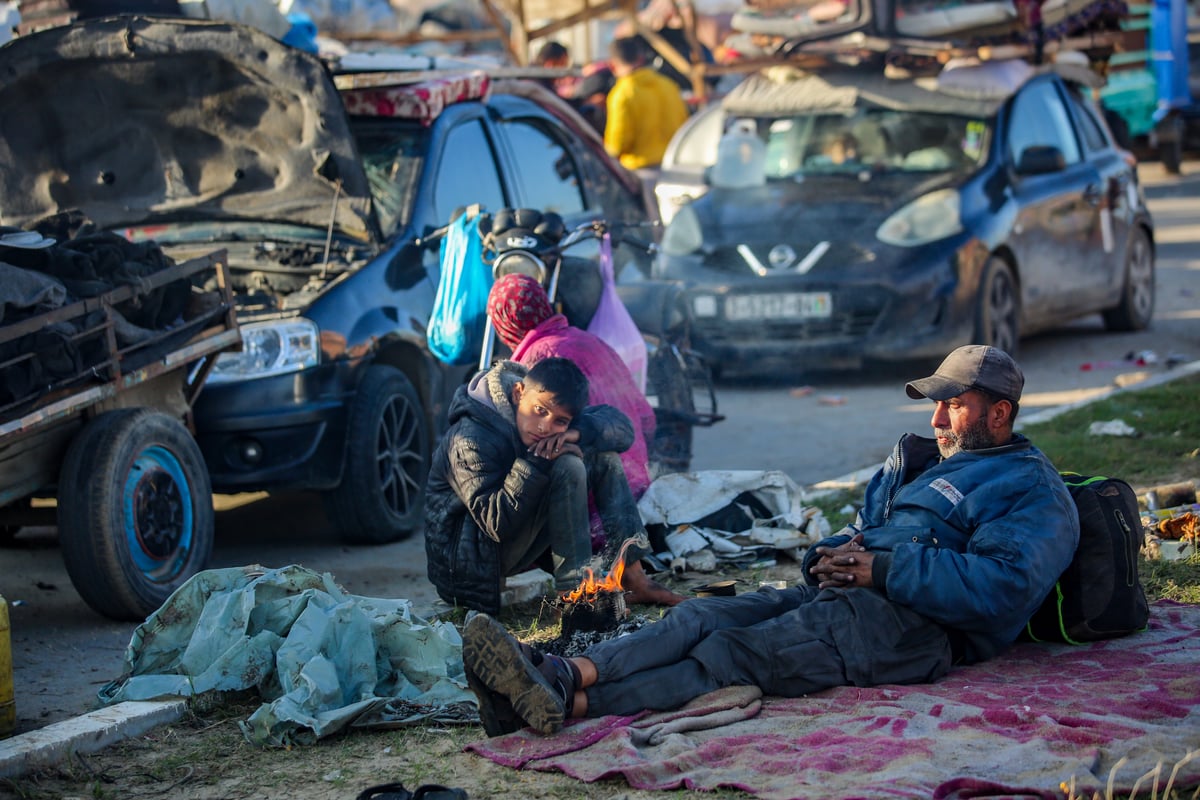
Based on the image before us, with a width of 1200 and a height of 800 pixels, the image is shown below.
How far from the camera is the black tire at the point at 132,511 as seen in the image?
5.53 m

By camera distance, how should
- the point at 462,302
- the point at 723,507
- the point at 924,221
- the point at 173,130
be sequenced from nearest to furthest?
the point at 723,507
the point at 462,302
the point at 173,130
the point at 924,221

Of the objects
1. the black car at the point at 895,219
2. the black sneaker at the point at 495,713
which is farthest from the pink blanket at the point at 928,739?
the black car at the point at 895,219

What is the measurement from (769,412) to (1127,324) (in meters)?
4.20

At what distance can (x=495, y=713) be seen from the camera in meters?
4.12

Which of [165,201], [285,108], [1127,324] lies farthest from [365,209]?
[1127,324]

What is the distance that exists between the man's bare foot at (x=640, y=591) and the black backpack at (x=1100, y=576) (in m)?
1.38

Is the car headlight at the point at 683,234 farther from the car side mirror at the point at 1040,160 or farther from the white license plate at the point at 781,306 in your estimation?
the car side mirror at the point at 1040,160

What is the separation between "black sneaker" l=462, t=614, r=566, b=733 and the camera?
156 inches

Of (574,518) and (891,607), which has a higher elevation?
(574,518)

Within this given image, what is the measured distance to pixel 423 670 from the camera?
15.4ft

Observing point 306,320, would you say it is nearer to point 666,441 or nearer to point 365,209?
point 365,209

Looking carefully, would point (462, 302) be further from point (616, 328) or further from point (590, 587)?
point (590, 587)

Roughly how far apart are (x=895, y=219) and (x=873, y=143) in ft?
3.19

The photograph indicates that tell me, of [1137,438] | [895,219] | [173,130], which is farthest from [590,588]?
[895,219]
